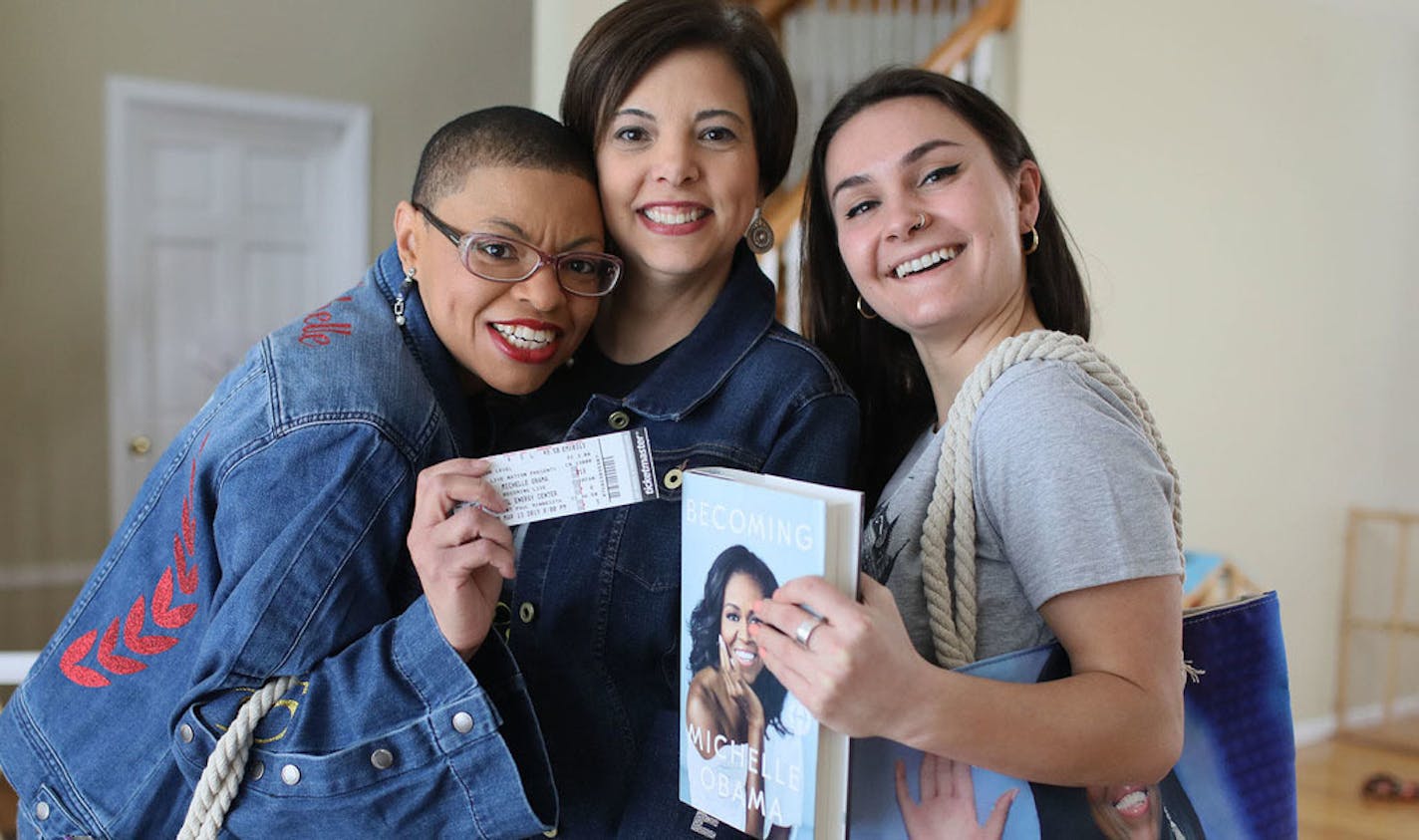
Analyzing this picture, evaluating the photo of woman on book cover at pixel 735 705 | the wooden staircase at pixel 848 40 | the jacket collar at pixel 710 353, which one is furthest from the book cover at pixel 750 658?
the wooden staircase at pixel 848 40

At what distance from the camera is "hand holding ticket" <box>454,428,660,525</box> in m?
0.84

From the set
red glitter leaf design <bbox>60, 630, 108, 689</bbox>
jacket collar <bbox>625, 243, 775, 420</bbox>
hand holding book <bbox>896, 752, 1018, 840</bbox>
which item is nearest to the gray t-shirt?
hand holding book <bbox>896, 752, 1018, 840</bbox>

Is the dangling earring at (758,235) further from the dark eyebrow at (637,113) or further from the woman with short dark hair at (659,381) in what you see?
the dark eyebrow at (637,113)

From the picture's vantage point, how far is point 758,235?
51.4 inches

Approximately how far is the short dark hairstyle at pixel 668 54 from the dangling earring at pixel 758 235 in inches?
2.5

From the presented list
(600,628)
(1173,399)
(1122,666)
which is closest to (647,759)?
(600,628)

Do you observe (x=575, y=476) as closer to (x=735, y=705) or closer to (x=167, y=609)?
(x=735, y=705)

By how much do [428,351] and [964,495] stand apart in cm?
53

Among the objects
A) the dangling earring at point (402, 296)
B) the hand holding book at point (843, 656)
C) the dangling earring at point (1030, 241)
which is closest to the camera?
the hand holding book at point (843, 656)

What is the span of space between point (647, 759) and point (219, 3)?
4473 mm

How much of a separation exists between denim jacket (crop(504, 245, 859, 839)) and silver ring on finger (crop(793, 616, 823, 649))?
12.0 inches

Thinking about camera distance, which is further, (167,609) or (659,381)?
(659,381)

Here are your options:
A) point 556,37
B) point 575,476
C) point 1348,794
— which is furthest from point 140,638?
point 1348,794

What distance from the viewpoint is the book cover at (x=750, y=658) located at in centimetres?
77
